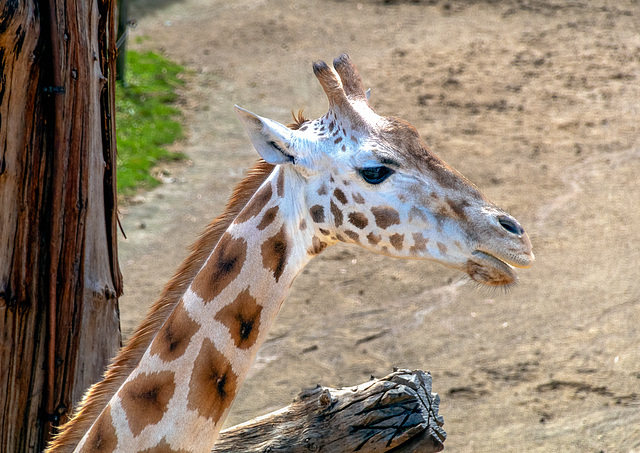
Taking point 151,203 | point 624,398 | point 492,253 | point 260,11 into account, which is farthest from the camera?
point 260,11

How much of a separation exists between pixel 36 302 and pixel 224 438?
3.69 feet

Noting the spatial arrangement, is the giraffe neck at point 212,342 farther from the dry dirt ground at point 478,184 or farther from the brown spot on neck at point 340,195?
the dry dirt ground at point 478,184

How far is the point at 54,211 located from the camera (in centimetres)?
383

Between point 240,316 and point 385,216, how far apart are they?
26.5 inches

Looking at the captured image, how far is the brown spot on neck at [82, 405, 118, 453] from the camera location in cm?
314

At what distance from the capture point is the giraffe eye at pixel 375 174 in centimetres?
306

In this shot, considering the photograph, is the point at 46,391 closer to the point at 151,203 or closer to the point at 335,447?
the point at 335,447

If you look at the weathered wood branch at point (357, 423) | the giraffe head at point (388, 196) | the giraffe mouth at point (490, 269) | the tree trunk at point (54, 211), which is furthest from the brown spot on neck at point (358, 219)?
the tree trunk at point (54, 211)

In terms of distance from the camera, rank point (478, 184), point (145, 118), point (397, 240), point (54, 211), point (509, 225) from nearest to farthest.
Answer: point (509, 225) → point (397, 240) → point (54, 211) → point (478, 184) → point (145, 118)

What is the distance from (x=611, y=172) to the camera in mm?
8812

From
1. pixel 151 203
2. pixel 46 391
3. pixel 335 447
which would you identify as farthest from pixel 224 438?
pixel 151 203

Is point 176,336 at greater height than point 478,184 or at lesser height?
greater

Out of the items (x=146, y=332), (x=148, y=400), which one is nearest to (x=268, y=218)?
(x=146, y=332)

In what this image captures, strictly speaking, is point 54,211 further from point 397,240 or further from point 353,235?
point 397,240
